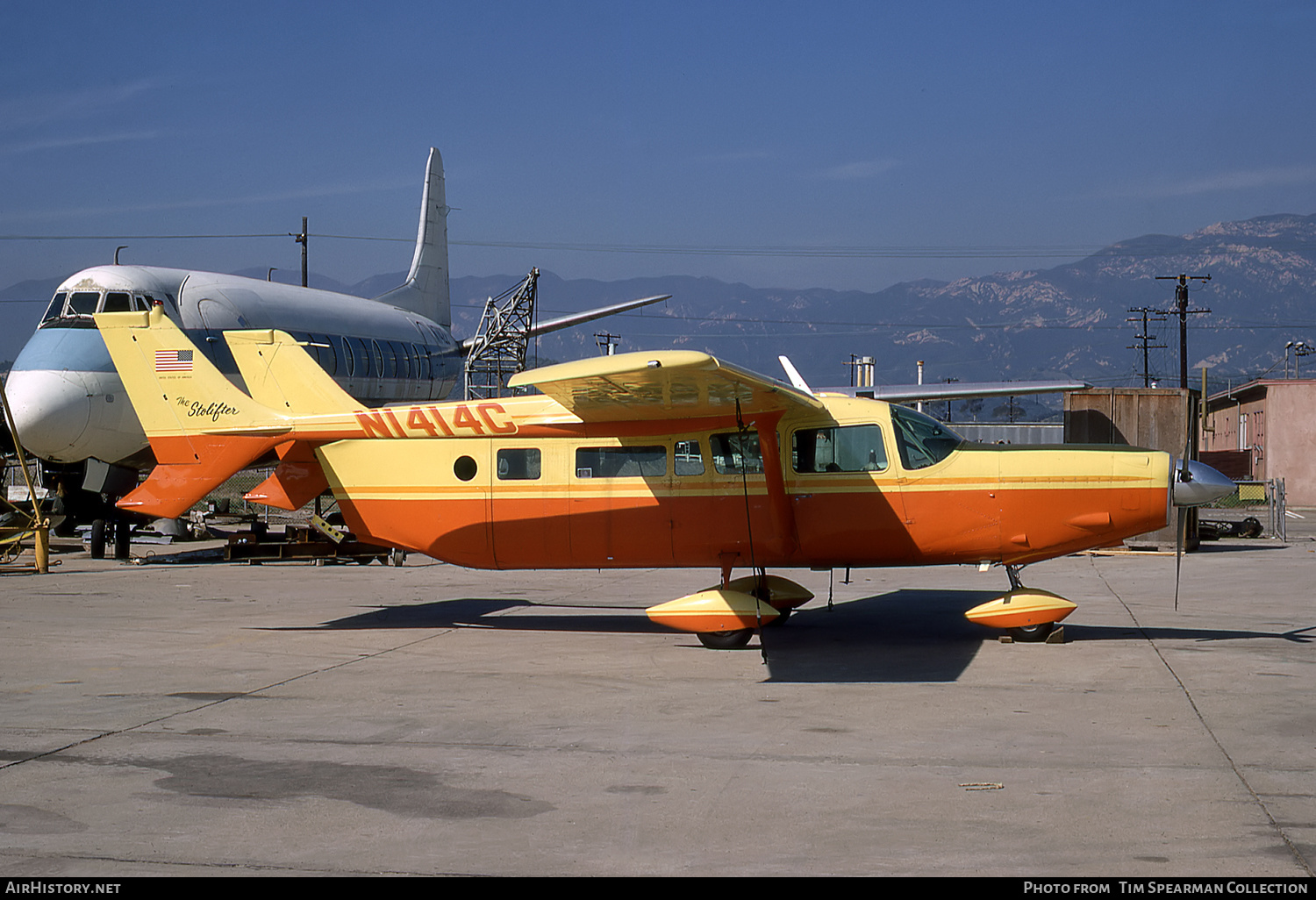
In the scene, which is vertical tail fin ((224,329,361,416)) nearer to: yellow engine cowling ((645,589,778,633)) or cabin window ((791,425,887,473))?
yellow engine cowling ((645,589,778,633))

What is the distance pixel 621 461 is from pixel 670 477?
1.88 ft

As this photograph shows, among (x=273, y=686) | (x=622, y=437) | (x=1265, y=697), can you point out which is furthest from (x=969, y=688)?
(x=273, y=686)

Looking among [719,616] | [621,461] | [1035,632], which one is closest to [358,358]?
[621,461]

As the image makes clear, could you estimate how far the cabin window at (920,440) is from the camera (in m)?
11.6

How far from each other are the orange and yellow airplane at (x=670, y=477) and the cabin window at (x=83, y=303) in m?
6.46

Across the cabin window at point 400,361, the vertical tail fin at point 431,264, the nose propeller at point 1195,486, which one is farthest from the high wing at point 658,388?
the vertical tail fin at point 431,264

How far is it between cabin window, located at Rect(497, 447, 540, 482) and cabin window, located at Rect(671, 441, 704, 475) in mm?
1563

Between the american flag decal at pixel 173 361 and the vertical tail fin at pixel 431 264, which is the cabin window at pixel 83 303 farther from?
the vertical tail fin at pixel 431 264

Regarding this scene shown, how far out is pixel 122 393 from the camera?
1938 cm

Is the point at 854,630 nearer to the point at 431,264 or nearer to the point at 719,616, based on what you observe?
the point at 719,616

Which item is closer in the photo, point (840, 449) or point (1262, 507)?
point (840, 449)

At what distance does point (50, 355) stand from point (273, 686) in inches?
481

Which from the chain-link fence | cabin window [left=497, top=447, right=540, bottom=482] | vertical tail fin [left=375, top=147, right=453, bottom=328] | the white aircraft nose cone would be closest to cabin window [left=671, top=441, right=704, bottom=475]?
cabin window [left=497, top=447, right=540, bottom=482]

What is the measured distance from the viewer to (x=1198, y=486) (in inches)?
430
